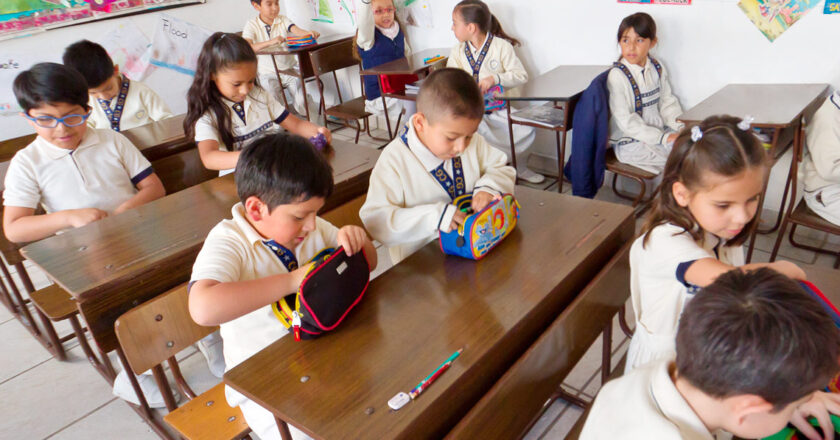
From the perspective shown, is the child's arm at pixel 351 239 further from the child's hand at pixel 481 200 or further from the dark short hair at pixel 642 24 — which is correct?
the dark short hair at pixel 642 24

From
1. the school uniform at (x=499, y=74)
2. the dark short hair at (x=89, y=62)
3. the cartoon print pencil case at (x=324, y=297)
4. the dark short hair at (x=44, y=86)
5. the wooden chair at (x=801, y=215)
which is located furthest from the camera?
the school uniform at (x=499, y=74)

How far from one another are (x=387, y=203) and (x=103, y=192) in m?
1.24

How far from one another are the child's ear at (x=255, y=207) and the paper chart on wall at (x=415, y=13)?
3264 mm

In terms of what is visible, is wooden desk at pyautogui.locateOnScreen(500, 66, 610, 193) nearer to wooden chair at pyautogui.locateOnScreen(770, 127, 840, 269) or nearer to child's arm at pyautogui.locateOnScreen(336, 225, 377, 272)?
wooden chair at pyautogui.locateOnScreen(770, 127, 840, 269)

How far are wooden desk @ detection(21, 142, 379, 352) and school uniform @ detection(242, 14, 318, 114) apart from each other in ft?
11.4

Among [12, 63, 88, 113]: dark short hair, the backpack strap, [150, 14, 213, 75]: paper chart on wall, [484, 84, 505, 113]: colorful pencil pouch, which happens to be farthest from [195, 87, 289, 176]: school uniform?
[150, 14, 213, 75]: paper chart on wall

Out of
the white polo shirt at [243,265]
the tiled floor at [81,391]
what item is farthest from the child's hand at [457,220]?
the tiled floor at [81,391]

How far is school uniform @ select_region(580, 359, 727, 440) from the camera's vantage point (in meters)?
0.76

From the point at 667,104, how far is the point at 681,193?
186 centimetres

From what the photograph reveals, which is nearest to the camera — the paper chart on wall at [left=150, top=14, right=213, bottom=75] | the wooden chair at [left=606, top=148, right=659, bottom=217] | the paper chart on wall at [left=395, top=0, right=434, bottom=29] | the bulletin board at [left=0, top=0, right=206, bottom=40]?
the wooden chair at [left=606, top=148, right=659, bottom=217]

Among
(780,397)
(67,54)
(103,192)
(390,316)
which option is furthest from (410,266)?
(67,54)

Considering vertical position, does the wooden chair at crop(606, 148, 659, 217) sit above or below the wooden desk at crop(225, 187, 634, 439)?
below

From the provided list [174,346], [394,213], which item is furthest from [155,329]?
[394,213]

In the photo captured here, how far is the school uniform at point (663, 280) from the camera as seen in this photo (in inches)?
46.2
